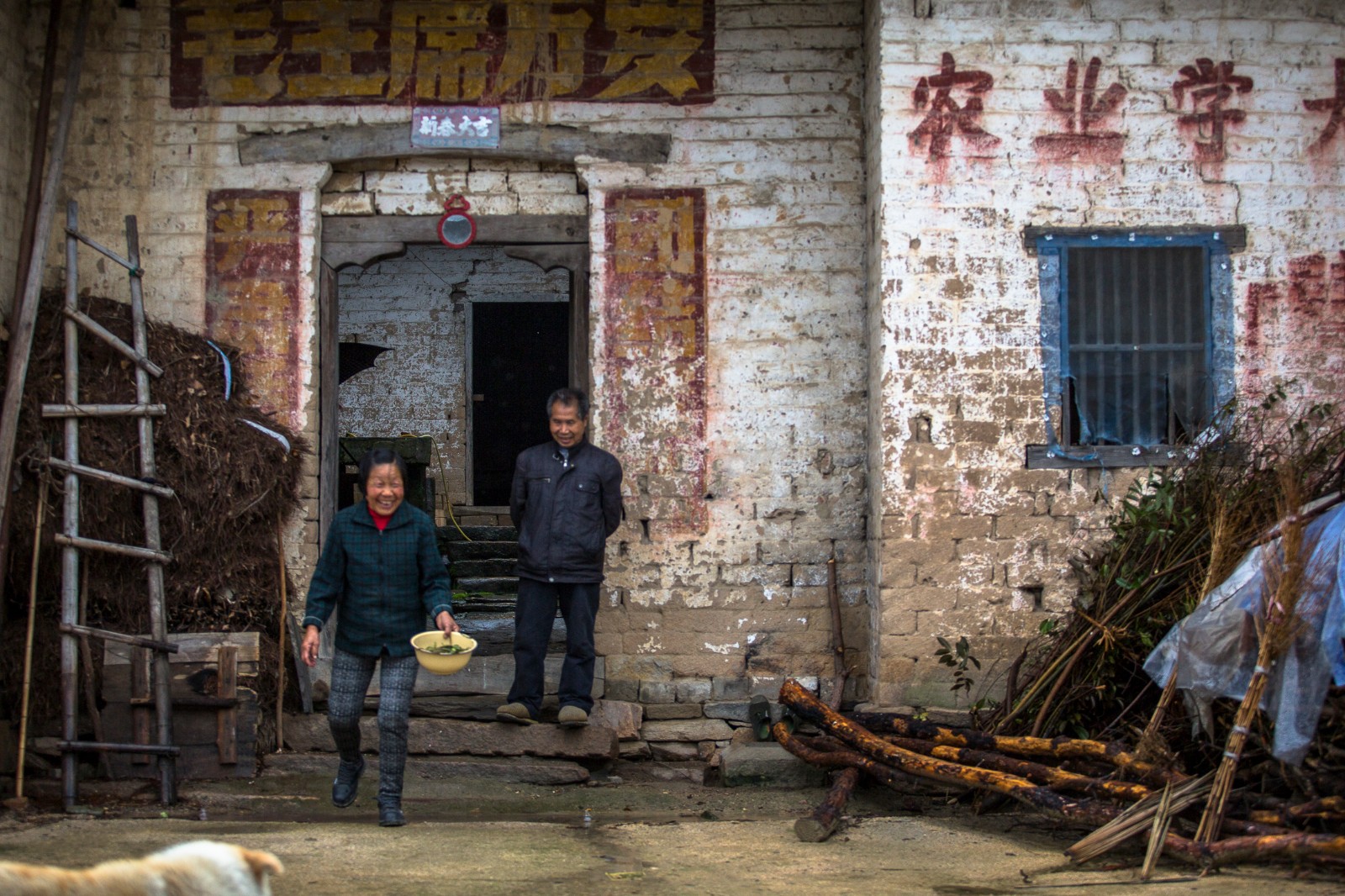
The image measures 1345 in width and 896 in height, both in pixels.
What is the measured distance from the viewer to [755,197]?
295 inches

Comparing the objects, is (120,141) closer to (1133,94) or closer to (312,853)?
(312,853)

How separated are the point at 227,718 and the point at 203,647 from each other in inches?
14.9

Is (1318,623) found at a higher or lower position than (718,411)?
lower

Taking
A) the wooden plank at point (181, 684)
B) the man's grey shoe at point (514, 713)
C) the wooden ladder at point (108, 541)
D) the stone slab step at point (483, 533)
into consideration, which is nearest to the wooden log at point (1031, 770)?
the man's grey shoe at point (514, 713)

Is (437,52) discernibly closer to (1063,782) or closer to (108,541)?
(108,541)

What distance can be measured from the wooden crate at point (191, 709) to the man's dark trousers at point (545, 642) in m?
1.36

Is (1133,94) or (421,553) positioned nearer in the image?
(421,553)

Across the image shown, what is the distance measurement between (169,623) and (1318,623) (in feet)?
17.5

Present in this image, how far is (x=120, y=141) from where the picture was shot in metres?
7.43

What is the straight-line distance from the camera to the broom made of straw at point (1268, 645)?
462 centimetres

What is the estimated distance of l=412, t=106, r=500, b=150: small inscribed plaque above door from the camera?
24.5 feet

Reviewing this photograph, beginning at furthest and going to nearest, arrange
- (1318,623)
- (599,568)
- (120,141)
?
1. (120,141)
2. (599,568)
3. (1318,623)

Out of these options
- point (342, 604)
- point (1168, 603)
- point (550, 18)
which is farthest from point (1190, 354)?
point (342, 604)

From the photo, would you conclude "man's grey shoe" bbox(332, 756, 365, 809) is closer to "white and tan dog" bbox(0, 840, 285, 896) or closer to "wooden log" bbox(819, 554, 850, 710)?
"white and tan dog" bbox(0, 840, 285, 896)
